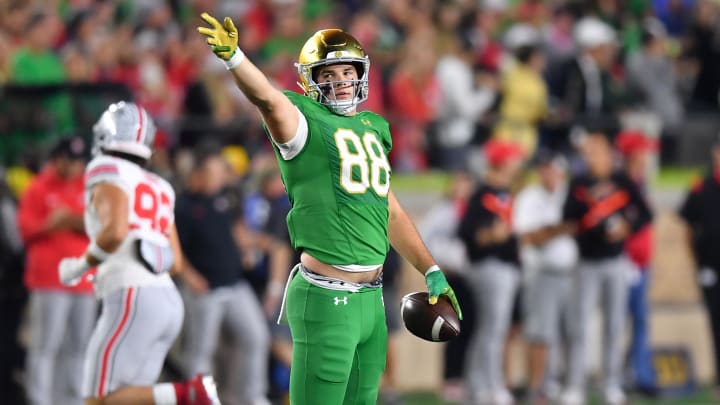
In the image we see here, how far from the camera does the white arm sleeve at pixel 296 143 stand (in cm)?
560

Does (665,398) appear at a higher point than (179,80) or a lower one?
lower

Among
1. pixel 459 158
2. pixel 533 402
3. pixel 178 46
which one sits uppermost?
pixel 178 46

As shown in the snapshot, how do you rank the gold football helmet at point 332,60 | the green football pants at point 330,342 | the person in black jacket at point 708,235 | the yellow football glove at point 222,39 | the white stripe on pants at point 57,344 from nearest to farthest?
the yellow football glove at point 222,39
the green football pants at point 330,342
the gold football helmet at point 332,60
the white stripe on pants at point 57,344
the person in black jacket at point 708,235

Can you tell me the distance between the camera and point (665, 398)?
11438mm

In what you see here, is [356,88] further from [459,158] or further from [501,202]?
[459,158]

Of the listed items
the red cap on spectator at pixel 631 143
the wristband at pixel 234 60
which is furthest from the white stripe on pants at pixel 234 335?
the wristband at pixel 234 60

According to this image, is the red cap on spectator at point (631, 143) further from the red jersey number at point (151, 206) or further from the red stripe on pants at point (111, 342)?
the red stripe on pants at point (111, 342)

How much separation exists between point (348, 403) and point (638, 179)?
20.5 feet

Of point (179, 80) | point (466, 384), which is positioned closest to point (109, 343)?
point (466, 384)

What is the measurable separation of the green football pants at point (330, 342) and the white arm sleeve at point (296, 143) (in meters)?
0.54

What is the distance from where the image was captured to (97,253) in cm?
700

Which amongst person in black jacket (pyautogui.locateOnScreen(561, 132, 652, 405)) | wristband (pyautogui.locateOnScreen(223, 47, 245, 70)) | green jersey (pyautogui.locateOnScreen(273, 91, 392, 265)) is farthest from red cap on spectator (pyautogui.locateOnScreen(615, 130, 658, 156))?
wristband (pyautogui.locateOnScreen(223, 47, 245, 70))

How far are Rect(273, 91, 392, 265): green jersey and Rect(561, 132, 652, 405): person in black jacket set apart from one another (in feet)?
17.2

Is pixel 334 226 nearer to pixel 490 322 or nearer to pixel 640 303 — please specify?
pixel 490 322
